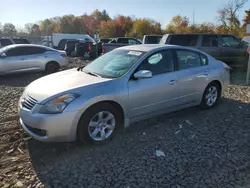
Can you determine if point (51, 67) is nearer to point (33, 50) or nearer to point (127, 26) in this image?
point (33, 50)

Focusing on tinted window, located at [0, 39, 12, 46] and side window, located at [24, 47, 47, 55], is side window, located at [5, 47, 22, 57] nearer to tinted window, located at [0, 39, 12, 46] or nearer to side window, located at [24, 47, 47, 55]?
side window, located at [24, 47, 47, 55]

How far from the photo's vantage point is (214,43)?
10.4 meters

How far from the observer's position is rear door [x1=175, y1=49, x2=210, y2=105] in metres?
4.71

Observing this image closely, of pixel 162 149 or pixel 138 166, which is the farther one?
pixel 162 149

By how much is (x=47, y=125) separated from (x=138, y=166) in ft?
4.56

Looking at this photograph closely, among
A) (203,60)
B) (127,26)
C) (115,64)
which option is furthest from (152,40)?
(127,26)

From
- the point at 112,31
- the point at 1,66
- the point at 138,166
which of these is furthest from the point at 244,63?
the point at 112,31

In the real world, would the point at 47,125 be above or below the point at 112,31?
below

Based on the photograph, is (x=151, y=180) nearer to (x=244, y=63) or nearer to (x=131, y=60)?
(x=131, y=60)

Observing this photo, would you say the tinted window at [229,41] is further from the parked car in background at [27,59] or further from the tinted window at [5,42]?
the tinted window at [5,42]

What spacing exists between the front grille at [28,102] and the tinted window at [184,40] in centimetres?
784

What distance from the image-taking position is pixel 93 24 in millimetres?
71312

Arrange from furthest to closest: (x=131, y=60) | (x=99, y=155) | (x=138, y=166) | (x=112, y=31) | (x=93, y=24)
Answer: (x=93, y=24), (x=112, y=31), (x=131, y=60), (x=99, y=155), (x=138, y=166)

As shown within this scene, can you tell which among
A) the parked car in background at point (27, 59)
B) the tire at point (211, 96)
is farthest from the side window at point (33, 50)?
the tire at point (211, 96)
